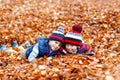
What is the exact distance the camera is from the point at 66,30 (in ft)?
37.9

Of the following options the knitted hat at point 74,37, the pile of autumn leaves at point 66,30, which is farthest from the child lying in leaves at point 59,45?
the pile of autumn leaves at point 66,30

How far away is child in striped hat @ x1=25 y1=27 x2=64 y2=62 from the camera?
7.60 metres

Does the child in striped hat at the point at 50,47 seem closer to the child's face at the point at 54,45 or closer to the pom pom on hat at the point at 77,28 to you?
the child's face at the point at 54,45

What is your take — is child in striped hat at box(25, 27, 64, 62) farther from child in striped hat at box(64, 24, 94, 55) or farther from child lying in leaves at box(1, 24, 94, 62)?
child in striped hat at box(64, 24, 94, 55)

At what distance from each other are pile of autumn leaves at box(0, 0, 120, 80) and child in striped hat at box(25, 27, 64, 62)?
0.13 m

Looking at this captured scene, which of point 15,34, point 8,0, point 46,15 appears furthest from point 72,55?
point 8,0

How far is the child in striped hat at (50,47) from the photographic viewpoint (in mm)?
7598

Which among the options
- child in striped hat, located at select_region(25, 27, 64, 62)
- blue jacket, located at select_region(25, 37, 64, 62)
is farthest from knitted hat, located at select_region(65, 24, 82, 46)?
blue jacket, located at select_region(25, 37, 64, 62)

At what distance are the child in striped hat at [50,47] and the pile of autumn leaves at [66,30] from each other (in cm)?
13

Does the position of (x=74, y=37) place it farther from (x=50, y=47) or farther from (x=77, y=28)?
(x=50, y=47)

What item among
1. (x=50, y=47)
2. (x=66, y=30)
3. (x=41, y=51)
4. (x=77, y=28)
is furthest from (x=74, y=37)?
(x=66, y=30)

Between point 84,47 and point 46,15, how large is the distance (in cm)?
643

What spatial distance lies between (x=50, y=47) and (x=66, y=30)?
3.88m

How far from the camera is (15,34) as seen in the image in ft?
34.7
